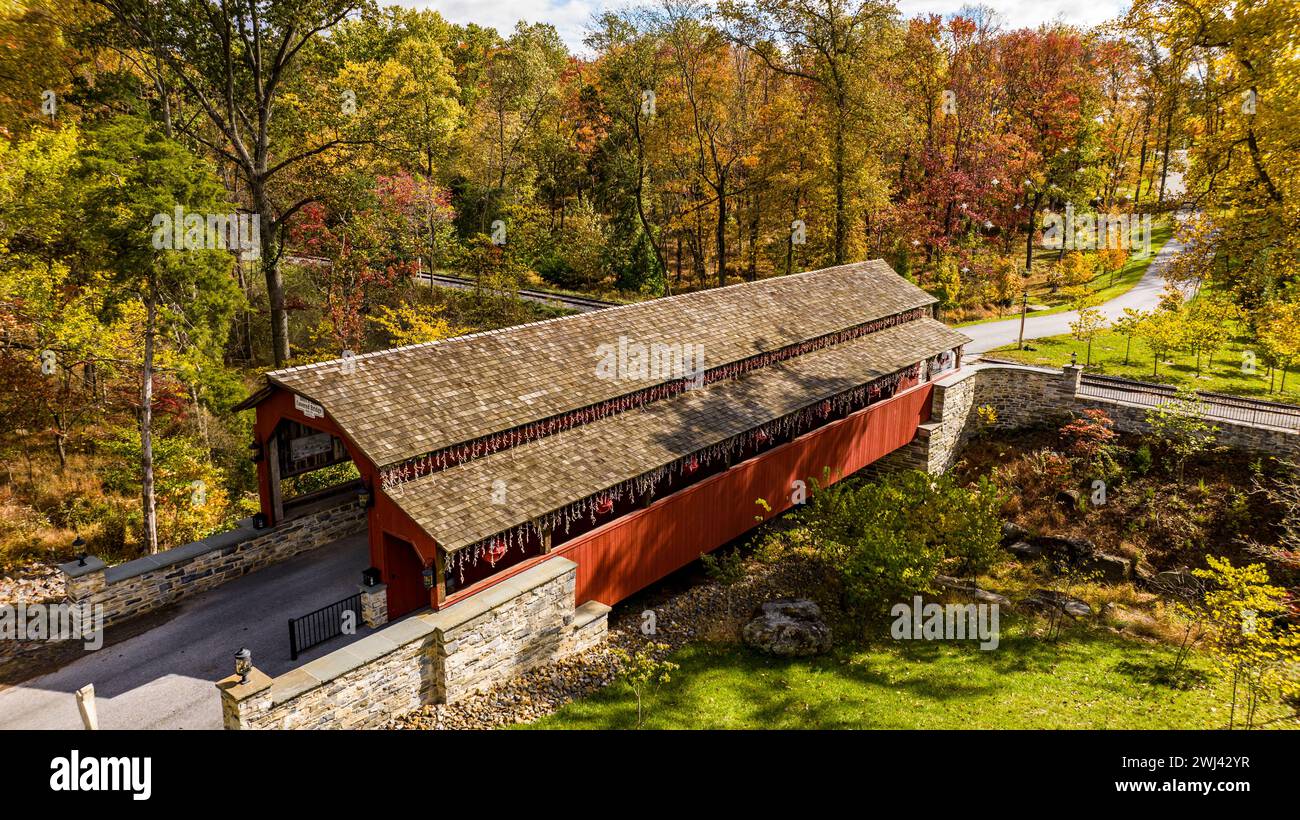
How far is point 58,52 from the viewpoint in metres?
22.3

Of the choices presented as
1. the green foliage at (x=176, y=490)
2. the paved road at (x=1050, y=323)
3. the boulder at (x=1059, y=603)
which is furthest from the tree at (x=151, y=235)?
the paved road at (x=1050, y=323)

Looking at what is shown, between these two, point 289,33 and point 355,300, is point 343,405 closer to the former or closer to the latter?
point 289,33

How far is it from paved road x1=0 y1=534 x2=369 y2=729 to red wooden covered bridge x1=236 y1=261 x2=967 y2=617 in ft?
5.47

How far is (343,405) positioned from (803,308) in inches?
589

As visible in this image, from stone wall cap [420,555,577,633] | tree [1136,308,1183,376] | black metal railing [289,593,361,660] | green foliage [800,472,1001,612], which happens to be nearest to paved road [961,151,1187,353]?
tree [1136,308,1183,376]

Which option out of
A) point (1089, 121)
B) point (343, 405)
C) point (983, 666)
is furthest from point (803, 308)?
point (1089, 121)

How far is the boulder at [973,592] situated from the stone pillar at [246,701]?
15.0 meters

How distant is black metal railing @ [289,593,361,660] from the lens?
12211 millimetres

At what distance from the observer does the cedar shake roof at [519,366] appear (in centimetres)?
1240

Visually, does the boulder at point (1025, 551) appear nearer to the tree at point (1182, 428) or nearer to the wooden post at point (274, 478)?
the tree at point (1182, 428)

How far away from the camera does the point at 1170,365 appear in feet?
95.4

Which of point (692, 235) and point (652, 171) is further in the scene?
point (692, 235)

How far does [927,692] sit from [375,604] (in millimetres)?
10421

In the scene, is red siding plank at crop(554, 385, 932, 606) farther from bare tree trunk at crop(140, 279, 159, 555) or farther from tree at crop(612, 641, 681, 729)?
bare tree trunk at crop(140, 279, 159, 555)
